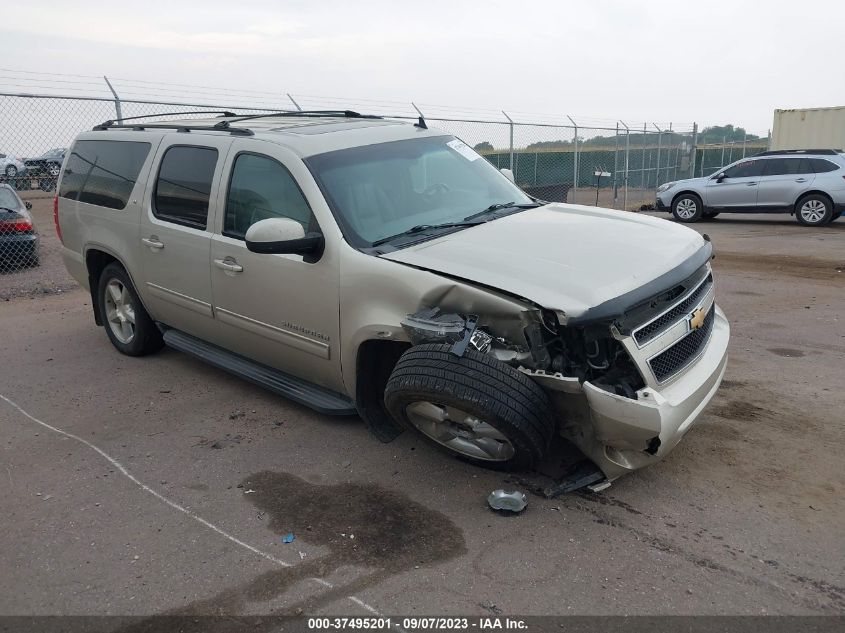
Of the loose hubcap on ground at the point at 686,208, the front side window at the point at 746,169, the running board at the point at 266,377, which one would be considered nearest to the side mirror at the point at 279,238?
the running board at the point at 266,377

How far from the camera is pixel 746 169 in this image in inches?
637

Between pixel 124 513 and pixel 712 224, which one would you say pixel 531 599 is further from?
pixel 712 224

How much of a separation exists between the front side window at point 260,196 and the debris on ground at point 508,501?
181 centimetres

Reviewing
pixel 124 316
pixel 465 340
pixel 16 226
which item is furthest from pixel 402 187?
pixel 16 226

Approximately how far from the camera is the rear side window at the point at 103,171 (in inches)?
220

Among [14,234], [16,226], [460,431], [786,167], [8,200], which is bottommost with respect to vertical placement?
[460,431]

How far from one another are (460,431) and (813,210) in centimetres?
1437

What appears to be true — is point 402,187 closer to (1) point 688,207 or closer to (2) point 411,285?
(2) point 411,285

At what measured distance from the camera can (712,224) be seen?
1645 cm

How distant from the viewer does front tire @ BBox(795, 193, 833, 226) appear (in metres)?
14.9

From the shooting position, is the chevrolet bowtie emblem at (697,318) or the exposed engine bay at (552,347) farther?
the chevrolet bowtie emblem at (697,318)

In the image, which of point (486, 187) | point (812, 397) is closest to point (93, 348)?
point (486, 187)

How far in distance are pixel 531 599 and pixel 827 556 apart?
52.0 inches

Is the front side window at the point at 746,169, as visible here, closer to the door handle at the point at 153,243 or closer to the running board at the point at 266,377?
the running board at the point at 266,377
